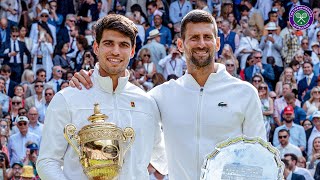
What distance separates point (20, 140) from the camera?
55.8ft

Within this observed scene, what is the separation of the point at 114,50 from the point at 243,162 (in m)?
1.17

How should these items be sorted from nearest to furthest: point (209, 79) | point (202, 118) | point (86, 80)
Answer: point (86, 80), point (202, 118), point (209, 79)

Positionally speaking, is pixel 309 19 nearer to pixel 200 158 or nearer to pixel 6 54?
pixel 6 54

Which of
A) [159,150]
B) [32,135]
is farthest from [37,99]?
[159,150]

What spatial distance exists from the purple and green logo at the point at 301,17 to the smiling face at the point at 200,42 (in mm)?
13730

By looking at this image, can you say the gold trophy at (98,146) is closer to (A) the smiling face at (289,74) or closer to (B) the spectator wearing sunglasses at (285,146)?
(B) the spectator wearing sunglasses at (285,146)

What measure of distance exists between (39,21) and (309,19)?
508 cm

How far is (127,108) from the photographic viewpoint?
754 centimetres

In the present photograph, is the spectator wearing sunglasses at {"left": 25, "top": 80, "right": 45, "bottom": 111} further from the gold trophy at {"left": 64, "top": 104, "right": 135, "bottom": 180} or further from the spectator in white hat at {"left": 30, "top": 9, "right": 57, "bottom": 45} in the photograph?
the gold trophy at {"left": 64, "top": 104, "right": 135, "bottom": 180}

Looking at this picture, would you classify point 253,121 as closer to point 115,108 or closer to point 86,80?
point 115,108

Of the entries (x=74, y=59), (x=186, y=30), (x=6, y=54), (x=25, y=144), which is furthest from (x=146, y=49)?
(x=186, y=30)

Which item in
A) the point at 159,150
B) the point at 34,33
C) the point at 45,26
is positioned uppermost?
the point at 159,150

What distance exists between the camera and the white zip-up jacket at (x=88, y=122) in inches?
289

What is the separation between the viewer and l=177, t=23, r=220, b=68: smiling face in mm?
7723
